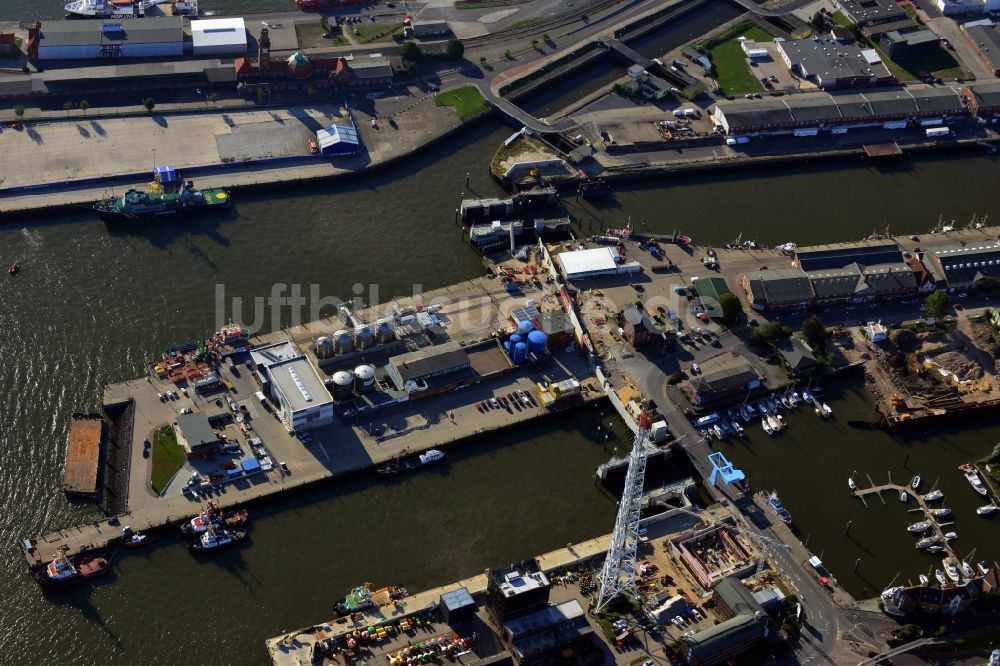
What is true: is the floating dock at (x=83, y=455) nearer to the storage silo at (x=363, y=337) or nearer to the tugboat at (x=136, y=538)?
the tugboat at (x=136, y=538)

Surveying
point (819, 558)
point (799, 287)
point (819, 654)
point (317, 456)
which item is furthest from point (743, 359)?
point (317, 456)

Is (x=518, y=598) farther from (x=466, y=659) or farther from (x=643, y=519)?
(x=643, y=519)

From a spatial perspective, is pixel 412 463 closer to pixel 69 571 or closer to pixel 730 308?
pixel 69 571

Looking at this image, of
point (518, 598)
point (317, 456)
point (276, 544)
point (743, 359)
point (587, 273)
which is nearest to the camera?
point (518, 598)

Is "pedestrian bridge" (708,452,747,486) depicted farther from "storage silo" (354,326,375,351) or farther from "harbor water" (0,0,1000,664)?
"storage silo" (354,326,375,351)

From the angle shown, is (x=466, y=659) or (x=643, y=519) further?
(x=643, y=519)

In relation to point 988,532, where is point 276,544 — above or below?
above

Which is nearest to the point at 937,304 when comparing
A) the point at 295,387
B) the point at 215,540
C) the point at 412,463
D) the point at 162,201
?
the point at 412,463

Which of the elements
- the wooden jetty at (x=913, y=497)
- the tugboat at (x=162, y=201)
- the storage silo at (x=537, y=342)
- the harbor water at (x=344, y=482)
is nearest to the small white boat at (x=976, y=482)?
the harbor water at (x=344, y=482)
